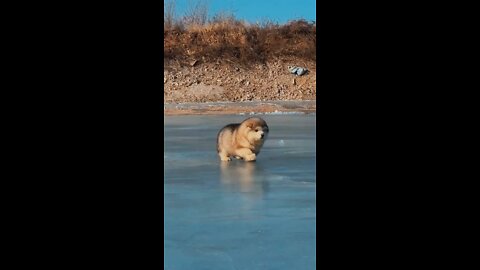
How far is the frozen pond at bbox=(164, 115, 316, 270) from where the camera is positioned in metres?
1.57

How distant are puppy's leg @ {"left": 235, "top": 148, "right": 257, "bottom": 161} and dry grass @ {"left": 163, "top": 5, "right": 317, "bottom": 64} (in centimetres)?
804

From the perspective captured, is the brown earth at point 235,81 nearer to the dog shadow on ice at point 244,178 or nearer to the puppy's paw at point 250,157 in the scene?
the puppy's paw at point 250,157

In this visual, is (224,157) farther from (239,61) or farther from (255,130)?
(239,61)

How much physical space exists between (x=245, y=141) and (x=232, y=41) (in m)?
8.32

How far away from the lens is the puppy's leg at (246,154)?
3457 millimetres

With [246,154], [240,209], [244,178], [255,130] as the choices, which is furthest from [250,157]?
[240,209]

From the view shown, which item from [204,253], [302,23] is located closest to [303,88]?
[302,23]

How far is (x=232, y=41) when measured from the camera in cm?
1163
